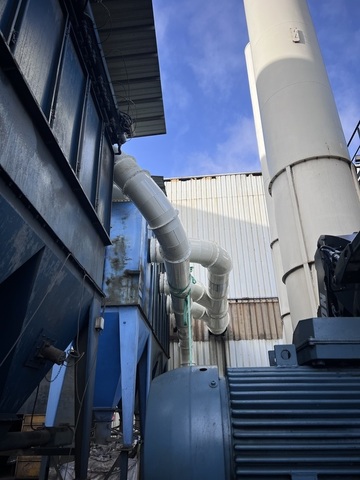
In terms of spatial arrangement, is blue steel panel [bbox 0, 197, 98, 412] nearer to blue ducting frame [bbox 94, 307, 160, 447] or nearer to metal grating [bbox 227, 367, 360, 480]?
metal grating [bbox 227, 367, 360, 480]

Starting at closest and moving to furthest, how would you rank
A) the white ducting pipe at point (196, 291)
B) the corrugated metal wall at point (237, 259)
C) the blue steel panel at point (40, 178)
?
1. the blue steel panel at point (40, 178)
2. the white ducting pipe at point (196, 291)
3. the corrugated metal wall at point (237, 259)

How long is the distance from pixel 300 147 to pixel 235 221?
840cm

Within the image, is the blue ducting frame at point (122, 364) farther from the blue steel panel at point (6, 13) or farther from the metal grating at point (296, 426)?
the blue steel panel at point (6, 13)

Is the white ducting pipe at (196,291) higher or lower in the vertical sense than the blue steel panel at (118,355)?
higher

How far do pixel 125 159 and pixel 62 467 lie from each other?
15.0ft

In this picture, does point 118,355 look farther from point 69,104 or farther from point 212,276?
point 69,104

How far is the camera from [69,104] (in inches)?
131

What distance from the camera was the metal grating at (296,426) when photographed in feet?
5.13

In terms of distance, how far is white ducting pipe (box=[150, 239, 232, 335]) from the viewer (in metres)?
6.80

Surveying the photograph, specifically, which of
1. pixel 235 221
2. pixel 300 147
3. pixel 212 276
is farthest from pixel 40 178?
pixel 235 221

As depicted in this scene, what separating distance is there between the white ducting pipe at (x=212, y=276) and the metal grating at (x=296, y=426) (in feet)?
13.2

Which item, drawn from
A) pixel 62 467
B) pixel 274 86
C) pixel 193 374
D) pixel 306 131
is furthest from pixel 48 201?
pixel 62 467

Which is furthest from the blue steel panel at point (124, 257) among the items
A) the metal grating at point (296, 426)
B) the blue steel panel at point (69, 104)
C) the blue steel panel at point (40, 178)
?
the metal grating at point (296, 426)

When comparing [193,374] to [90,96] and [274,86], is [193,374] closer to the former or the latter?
[90,96]
